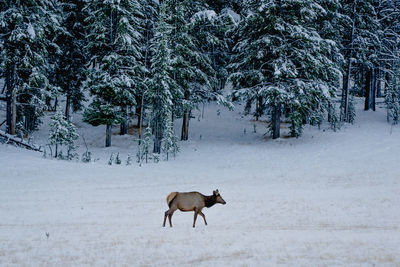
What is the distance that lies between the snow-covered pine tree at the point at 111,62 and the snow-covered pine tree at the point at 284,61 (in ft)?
27.2

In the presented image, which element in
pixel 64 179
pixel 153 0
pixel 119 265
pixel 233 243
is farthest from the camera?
pixel 153 0

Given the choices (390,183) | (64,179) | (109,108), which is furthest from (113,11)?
(390,183)

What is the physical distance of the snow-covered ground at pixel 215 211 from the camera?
5.54 m

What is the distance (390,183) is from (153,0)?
27929mm

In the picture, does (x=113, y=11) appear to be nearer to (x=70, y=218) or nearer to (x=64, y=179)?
(x=64, y=179)

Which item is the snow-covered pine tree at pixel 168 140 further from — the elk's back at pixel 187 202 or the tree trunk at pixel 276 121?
the elk's back at pixel 187 202

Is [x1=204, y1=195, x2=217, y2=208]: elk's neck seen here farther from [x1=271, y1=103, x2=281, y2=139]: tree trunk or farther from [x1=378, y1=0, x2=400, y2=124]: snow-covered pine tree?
[x1=378, y1=0, x2=400, y2=124]: snow-covered pine tree

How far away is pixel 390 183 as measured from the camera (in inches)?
460

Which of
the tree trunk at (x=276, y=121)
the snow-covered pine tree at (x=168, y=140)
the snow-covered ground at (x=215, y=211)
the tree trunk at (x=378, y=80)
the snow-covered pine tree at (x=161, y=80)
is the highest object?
the tree trunk at (x=378, y=80)

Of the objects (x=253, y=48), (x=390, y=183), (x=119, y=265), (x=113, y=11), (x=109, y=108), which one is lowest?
(x=119, y=265)

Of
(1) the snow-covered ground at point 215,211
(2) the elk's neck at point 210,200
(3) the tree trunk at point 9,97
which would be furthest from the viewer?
(3) the tree trunk at point 9,97

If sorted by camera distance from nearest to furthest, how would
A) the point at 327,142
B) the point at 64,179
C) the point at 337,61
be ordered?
the point at 64,179
the point at 327,142
the point at 337,61

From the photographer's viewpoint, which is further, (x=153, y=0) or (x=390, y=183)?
(x=153, y=0)

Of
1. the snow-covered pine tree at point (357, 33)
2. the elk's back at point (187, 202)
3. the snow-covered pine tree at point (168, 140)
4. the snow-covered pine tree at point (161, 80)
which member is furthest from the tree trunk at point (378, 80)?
the elk's back at point (187, 202)
